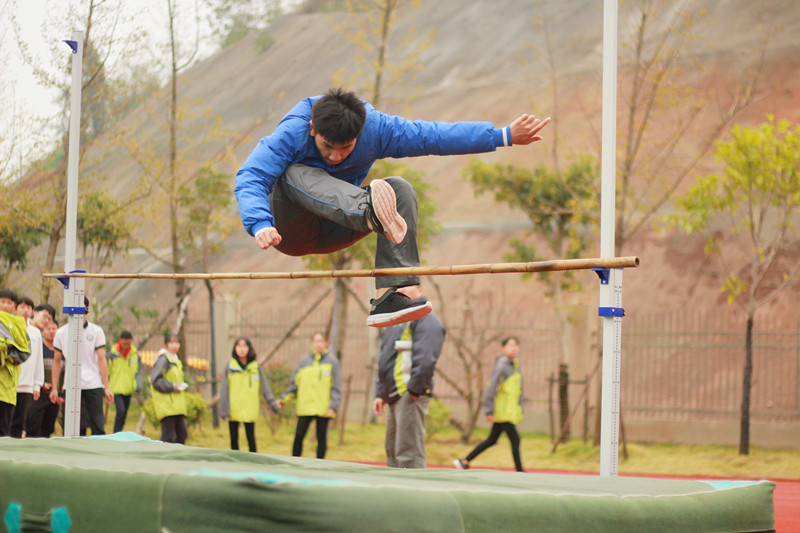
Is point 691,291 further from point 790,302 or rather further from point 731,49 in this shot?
point 731,49

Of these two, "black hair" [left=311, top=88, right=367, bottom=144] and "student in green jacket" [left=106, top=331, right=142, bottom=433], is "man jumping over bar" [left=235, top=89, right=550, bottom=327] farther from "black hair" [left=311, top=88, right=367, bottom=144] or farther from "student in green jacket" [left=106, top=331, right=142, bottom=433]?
"student in green jacket" [left=106, top=331, right=142, bottom=433]

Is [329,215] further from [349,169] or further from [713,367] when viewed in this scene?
[713,367]

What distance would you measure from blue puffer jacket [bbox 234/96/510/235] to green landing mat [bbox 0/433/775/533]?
1066 millimetres

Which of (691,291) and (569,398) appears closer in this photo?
(569,398)

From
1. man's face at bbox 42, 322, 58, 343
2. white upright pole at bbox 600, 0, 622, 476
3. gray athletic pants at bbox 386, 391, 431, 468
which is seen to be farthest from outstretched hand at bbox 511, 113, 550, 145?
man's face at bbox 42, 322, 58, 343

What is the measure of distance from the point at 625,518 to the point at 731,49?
65.1 feet

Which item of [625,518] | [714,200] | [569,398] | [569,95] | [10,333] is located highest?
[569,95]

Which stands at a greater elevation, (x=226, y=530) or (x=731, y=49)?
(x=731, y=49)

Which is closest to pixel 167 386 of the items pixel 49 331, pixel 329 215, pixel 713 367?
pixel 49 331

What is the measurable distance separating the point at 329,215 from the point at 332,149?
271 millimetres

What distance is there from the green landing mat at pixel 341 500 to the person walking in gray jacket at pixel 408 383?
2.02 m

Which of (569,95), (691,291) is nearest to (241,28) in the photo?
(569,95)

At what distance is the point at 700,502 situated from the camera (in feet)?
7.85

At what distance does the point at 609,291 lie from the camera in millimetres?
3125
